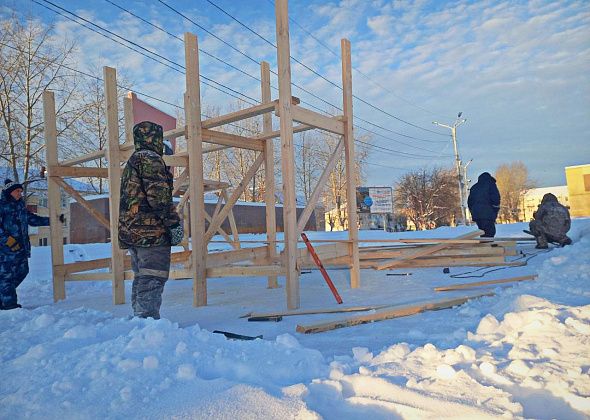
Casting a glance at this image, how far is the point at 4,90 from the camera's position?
56.2 ft

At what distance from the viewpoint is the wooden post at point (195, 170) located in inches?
217

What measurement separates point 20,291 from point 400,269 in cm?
739

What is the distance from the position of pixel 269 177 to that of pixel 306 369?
4.68 metres

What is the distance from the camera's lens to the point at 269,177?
6934mm

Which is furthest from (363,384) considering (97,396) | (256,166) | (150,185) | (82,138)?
(82,138)

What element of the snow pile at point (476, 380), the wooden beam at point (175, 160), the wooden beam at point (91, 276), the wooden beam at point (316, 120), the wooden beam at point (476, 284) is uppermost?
the wooden beam at point (316, 120)

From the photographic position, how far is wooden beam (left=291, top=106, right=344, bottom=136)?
523 centimetres

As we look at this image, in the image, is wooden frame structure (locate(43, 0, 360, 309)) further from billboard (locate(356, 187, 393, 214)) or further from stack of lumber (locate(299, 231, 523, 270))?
billboard (locate(356, 187, 393, 214))

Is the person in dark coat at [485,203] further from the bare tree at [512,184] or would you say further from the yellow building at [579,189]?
the bare tree at [512,184]

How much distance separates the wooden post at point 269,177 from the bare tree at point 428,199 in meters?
34.7

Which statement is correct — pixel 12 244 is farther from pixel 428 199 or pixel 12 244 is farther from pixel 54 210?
pixel 428 199

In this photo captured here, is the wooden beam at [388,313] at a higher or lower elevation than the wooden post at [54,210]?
lower

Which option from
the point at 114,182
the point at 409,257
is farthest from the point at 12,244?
the point at 409,257

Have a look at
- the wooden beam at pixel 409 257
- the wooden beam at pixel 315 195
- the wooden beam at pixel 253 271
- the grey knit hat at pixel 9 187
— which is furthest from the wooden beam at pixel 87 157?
the wooden beam at pixel 409 257
